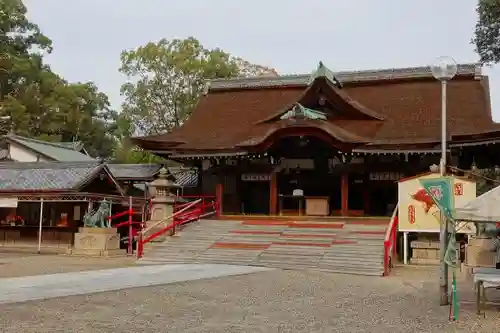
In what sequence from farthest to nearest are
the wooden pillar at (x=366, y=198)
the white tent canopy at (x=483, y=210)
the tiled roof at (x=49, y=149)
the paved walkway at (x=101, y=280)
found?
the tiled roof at (x=49, y=149) → the wooden pillar at (x=366, y=198) → the paved walkway at (x=101, y=280) → the white tent canopy at (x=483, y=210)

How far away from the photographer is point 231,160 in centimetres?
2498

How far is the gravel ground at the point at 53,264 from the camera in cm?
1453

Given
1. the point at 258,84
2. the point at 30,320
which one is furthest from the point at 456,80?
the point at 30,320

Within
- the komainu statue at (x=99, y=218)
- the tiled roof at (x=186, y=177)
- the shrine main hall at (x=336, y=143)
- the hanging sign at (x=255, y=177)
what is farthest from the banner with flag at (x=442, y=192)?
the tiled roof at (x=186, y=177)

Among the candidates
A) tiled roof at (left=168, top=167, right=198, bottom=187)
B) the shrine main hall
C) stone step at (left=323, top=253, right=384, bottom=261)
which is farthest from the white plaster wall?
stone step at (left=323, top=253, right=384, bottom=261)

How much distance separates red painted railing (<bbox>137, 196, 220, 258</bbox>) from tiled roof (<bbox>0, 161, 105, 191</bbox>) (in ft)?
11.8

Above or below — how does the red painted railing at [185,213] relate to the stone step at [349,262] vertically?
above

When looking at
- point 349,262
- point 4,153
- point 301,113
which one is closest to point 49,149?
point 4,153

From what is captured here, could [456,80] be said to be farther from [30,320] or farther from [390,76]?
[30,320]

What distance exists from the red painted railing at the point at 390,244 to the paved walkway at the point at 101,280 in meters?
3.46

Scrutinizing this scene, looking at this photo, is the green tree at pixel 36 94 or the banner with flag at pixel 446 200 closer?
the banner with flag at pixel 446 200

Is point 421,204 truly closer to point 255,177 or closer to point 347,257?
point 347,257

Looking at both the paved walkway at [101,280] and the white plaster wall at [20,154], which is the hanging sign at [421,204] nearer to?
the paved walkway at [101,280]

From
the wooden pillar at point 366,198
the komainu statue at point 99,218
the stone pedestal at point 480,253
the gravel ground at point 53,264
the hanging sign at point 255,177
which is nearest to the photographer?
the gravel ground at point 53,264
